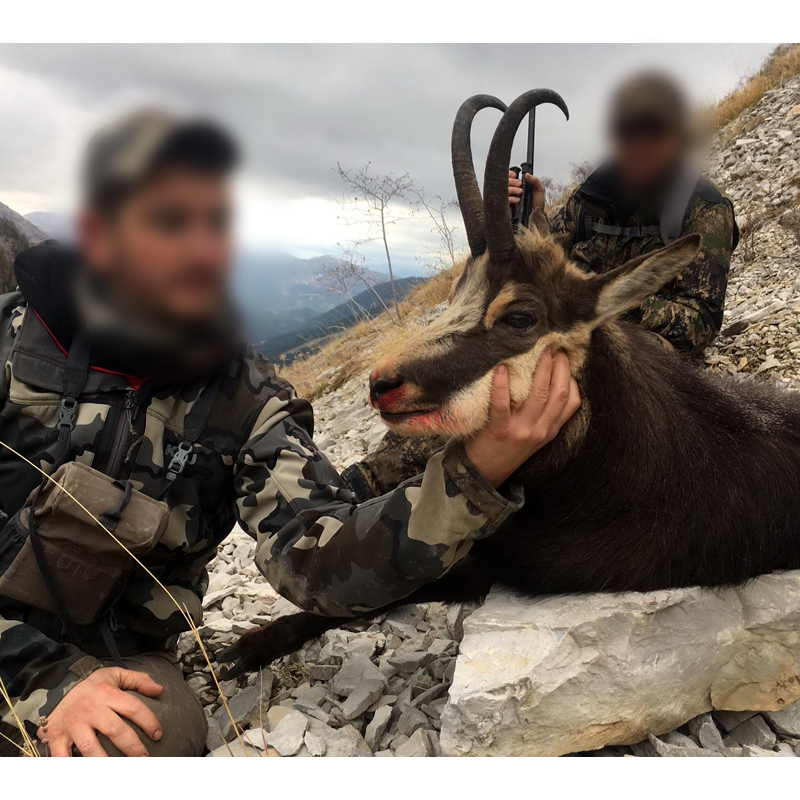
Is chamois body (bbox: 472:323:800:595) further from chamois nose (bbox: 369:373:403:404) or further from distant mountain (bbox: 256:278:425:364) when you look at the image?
distant mountain (bbox: 256:278:425:364)

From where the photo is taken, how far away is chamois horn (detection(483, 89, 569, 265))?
Result: 9.50 ft

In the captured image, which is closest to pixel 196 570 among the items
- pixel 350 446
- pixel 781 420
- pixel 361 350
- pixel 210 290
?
pixel 210 290

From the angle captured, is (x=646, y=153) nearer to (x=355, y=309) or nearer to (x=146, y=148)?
(x=146, y=148)

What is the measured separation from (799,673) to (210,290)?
10.1 feet

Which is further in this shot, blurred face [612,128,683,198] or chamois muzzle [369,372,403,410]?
blurred face [612,128,683,198]

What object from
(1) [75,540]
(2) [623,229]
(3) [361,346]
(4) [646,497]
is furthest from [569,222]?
(3) [361,346]

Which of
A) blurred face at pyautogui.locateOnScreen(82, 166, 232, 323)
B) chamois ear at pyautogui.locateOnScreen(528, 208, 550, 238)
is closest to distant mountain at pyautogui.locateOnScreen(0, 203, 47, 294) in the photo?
blurred face at pyautogui.locateOnScreen(82, 166, 232, 323)

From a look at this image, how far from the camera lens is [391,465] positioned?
4688 mm

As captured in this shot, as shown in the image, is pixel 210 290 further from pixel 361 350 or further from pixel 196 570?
pixel 361 350

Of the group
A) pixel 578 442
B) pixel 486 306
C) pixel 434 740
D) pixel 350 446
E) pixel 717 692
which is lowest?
pixel 350 446

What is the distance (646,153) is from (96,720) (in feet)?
13.0

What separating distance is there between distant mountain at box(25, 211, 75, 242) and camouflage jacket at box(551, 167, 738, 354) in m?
3.57

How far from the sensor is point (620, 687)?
285cm

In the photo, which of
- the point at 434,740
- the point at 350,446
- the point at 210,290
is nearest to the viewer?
the point at 210,290
